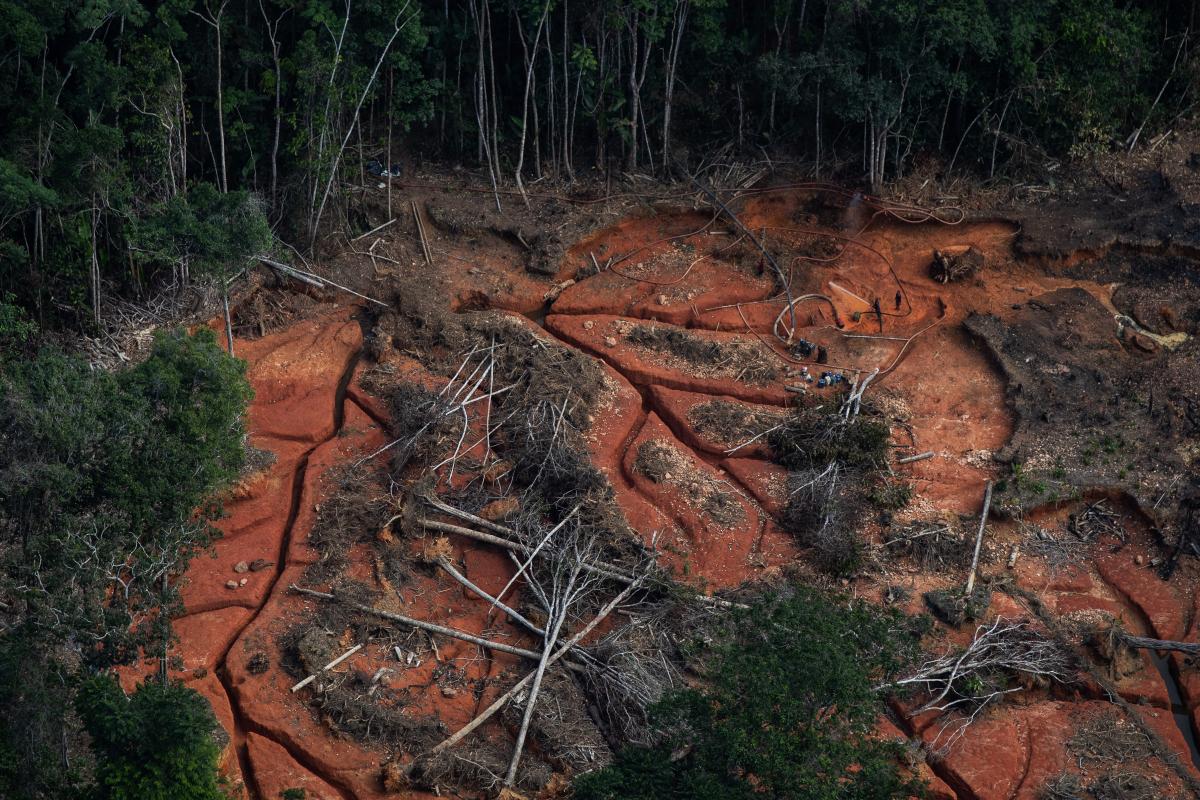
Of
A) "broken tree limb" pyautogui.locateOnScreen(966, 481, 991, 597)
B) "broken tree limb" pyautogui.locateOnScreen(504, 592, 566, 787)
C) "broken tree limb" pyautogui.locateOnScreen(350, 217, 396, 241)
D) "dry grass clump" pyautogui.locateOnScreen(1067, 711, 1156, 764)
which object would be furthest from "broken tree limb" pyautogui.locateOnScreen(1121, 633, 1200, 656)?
"broken tree limb" pyautogui.locateOnScreen(350, 217, 396, 241)

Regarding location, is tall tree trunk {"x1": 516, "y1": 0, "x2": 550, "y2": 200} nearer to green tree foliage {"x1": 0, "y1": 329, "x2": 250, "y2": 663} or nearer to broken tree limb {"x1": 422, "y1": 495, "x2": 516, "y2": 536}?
broken tree limb {"x1": 422, "y1": 495, "x2": 516, "y2": 536}

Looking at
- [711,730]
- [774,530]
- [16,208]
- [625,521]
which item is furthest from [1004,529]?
[16,208]

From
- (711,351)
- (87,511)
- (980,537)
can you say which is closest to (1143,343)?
(980,537)

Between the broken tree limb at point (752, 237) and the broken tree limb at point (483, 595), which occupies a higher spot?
the broken tree limb at point (752, 237)

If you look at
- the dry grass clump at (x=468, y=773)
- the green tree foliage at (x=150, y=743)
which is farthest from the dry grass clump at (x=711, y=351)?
the green tree foliage at (x=150, y=743)

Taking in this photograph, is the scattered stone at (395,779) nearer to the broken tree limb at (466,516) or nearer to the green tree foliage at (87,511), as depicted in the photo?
the green tree foliage at (87,511)
